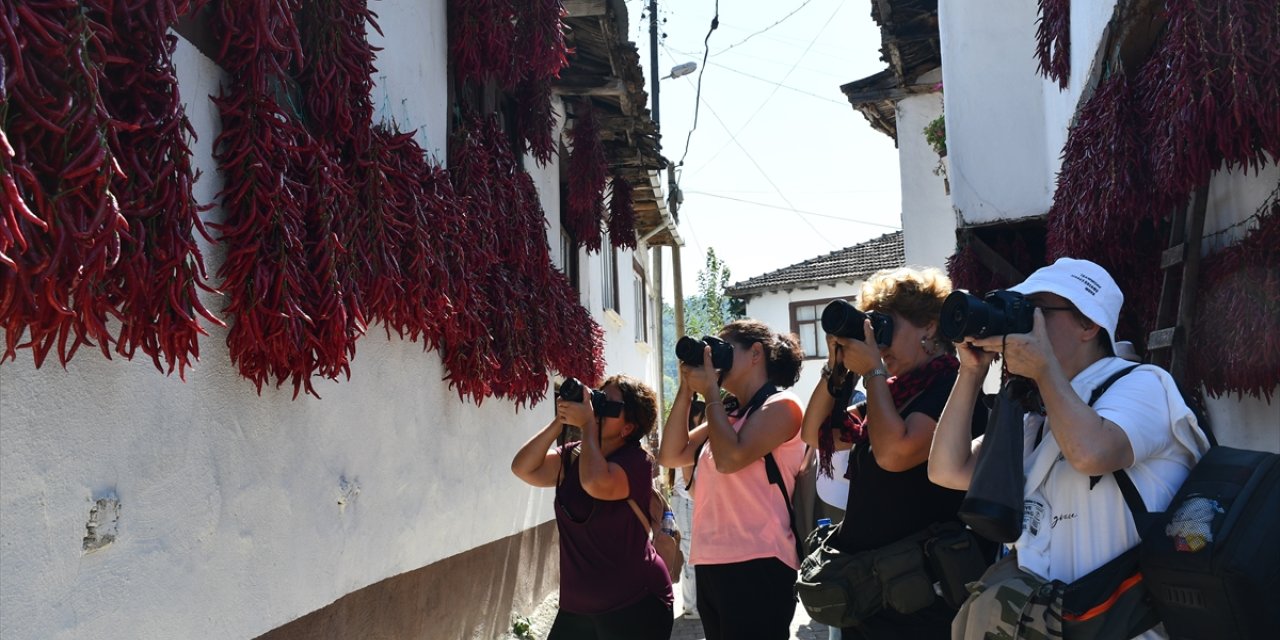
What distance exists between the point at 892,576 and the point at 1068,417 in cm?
78

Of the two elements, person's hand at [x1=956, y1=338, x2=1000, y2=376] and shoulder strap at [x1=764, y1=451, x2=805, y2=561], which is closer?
person's hand at [x1=956, y1=338, x2=1000, y2=376]

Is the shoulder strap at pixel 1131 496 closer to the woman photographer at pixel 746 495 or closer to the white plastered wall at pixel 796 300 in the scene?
the woman photographer at pixel 746 495

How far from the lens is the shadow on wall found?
12.1 ft

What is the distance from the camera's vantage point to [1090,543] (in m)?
2.09

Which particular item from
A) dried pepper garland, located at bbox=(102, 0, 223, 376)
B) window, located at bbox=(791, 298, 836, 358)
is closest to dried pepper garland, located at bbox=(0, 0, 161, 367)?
dried pepper garland, located at bbox=(102, 0, 223, 376)

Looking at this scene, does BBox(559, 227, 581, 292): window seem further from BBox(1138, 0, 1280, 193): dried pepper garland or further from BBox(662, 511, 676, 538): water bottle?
BBox(1138, 0, 1280, 193): dried pepper garland

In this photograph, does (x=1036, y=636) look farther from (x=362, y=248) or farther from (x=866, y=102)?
(x=866, y=102)

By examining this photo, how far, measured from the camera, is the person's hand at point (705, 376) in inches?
139

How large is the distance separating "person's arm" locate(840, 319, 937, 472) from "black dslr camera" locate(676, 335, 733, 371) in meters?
0.89

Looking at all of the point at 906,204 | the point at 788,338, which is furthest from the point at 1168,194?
the point at 906,204

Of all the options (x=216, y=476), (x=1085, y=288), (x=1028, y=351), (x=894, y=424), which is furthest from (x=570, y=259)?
(x=1028, y=351)

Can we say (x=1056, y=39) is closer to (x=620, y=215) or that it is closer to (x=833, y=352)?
(x=833, y=352)

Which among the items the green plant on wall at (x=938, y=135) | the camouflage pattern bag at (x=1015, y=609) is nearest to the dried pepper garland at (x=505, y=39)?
the camouflage pattern bag at (x=1015, y=609)

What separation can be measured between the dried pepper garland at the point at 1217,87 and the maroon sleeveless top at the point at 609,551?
2203 millimetres
